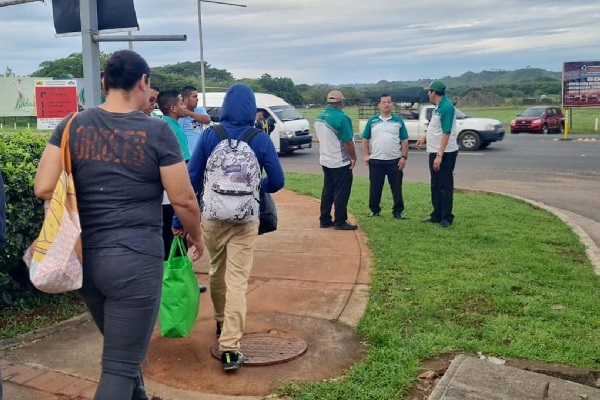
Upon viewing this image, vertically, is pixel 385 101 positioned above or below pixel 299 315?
above

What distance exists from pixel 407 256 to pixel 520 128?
95.8ft

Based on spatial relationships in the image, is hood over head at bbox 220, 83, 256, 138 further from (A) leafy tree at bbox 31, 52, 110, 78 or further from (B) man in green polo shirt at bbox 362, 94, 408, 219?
(A) leafy tree at bbox 31, 52, 110, 78

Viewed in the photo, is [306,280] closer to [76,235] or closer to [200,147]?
[200,147]

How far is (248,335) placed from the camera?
4.95 meters

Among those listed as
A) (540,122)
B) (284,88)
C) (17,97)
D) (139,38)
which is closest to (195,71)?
(284,88)

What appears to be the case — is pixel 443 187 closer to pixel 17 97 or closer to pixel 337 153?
pixel 337 153

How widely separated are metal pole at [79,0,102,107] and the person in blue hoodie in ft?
3.24

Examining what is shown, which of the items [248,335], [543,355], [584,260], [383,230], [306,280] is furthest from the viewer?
[383,230]

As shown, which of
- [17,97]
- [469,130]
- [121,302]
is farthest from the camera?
[17,97]

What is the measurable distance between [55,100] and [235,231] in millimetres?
5754

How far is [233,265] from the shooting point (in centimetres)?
434

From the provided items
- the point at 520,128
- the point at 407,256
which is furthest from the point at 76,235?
the point at 520,128

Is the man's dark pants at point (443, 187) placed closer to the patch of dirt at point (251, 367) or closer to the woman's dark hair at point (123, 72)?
the patch of dirt at point (251, 367)

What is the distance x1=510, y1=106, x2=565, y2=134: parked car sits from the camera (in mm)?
33794
